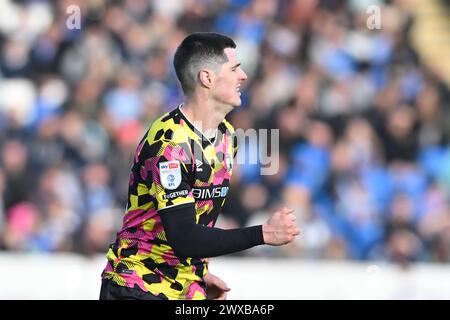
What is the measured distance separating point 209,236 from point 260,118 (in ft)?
19.4

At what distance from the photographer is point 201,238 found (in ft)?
15.0

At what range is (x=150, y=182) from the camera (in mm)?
4766

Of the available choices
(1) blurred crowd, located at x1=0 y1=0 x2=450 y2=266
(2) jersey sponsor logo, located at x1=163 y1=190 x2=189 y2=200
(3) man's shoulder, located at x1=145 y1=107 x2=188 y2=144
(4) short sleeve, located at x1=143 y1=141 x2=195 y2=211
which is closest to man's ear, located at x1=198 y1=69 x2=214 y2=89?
(3) man's shoulder, located at x1=145 y1=107 x2=188 y2=144

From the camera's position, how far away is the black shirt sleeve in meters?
4.58

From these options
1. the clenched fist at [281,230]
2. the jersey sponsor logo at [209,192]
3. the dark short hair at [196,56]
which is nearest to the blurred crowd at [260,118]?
the jersey sponsor logo at [209,192]

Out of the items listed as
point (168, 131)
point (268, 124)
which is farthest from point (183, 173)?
point (268, 124)

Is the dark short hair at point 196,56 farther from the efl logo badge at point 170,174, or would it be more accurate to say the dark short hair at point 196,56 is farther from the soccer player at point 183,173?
the efl logo badge at point 170,174

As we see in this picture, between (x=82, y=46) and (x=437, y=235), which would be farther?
(x=82, y=46)

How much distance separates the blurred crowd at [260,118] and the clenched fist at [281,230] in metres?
5.07

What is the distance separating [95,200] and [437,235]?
11.2 ft

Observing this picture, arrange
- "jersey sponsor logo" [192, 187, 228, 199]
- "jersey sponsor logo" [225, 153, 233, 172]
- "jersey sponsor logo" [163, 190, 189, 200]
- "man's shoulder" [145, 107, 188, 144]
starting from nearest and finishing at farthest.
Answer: "jersey sponsor logo" [163, 190, 189, 200] < "man's shoulder" [145, 107, 188, 144] < "jersey sponsor logo" [192, 187, 228, 199] < "jersey sponsor logo" [225, 153, 233, 172]

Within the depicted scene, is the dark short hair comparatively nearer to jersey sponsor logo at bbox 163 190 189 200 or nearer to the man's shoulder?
the man's shoulder
